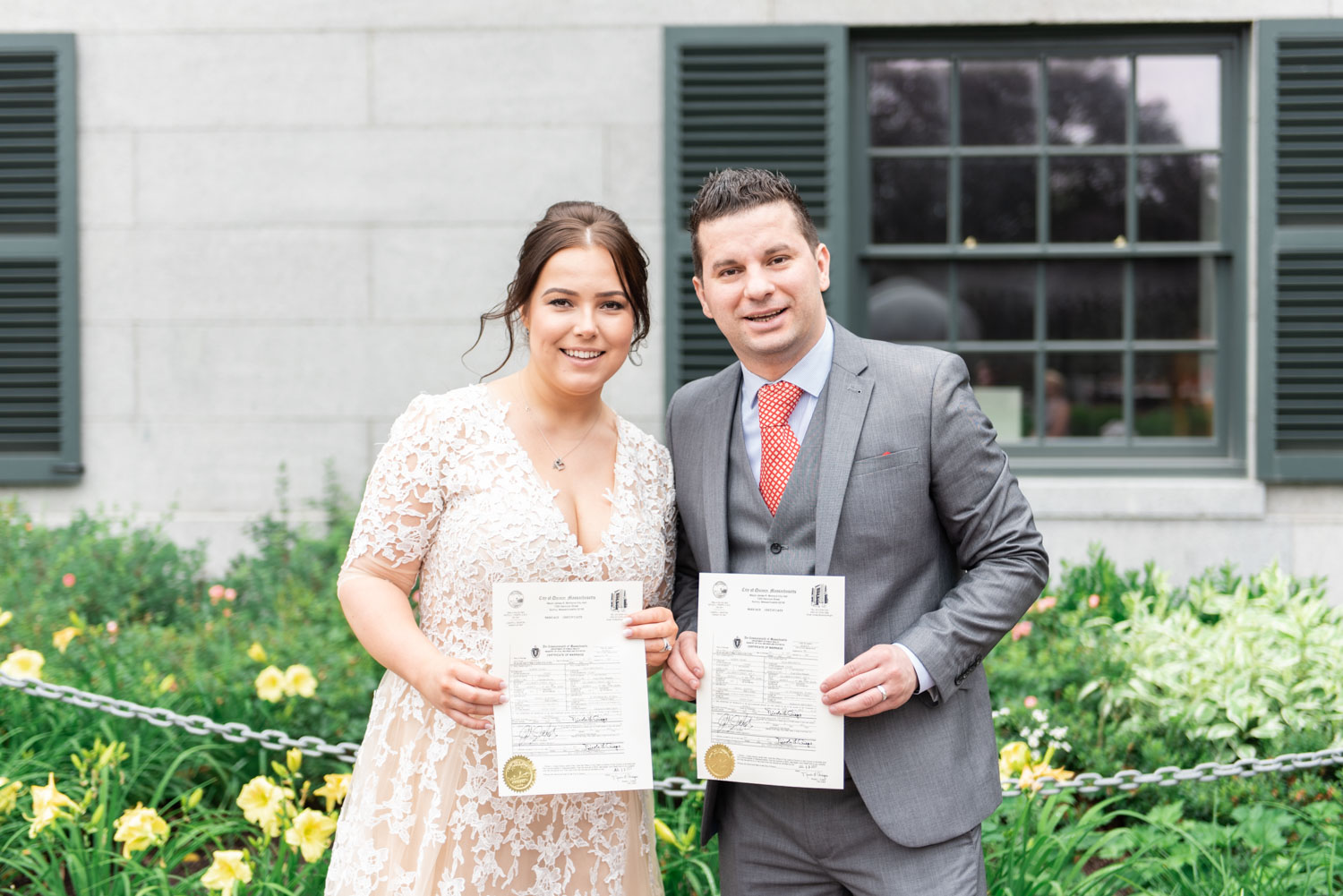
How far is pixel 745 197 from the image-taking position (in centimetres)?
222

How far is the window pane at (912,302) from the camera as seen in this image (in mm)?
6191

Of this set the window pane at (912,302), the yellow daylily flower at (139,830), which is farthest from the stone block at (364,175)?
the yellow daylily flower at (139,830)

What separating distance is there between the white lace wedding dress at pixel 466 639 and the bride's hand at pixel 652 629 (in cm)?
14

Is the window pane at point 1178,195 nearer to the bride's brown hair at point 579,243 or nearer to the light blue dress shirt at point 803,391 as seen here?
the light blue dress shirt at point 803,391

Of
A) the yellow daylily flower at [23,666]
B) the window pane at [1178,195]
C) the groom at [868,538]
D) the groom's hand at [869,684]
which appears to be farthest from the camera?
the window pane at [1178,195]

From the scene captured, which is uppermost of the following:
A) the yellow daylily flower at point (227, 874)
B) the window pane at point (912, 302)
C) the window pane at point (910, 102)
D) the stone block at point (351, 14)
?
the stone block at point (351, 14)

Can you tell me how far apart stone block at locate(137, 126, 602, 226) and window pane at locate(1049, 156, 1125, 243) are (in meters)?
2.63

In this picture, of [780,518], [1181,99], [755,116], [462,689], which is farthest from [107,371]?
[1181,99]

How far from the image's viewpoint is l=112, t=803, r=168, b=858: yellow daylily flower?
286 cm

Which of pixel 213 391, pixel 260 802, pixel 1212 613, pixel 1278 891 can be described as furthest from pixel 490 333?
pixel 1278 891

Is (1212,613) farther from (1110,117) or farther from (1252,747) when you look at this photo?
(1110,117)

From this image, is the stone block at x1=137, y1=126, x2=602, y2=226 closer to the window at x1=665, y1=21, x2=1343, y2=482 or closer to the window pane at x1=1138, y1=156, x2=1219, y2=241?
the window at x1=665, y1=21, x2=1343, y2=482

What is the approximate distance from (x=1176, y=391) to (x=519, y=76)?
13.7 feet

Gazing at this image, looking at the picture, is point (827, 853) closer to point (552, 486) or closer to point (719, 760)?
point (719, 760)
